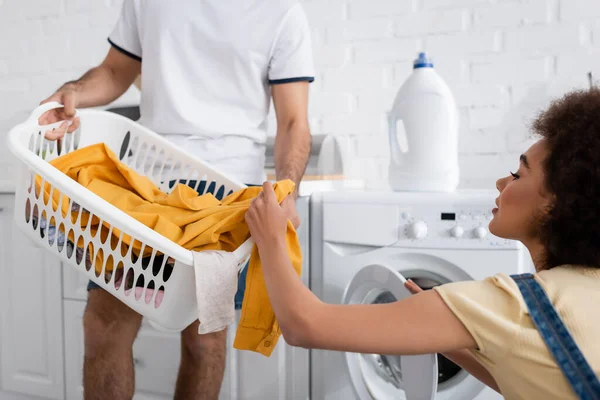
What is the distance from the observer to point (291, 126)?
137 centimetres

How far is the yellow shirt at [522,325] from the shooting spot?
68 cm

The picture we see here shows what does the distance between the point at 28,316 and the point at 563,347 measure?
1798 mm

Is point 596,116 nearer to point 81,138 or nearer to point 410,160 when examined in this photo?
point 410,160

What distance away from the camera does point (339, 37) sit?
2.11m

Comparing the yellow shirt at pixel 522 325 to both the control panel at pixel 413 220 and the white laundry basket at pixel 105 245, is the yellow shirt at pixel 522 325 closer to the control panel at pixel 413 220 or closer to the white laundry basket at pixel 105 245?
the white laundry basket at pixel 105 245

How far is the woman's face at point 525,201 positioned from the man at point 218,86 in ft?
1.77

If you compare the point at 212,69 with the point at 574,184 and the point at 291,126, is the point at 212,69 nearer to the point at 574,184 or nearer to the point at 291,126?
the point at 291,126

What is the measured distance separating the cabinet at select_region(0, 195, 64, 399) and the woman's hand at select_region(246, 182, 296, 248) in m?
1.27

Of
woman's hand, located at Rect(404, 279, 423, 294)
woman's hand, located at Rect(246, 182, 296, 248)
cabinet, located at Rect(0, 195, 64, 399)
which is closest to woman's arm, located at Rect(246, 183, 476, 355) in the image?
woman's hand, located at Rect(246, 182, 296, 248)

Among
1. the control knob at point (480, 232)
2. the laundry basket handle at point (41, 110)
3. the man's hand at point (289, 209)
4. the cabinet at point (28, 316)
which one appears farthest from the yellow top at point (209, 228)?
the cabinet at point (28, 316)

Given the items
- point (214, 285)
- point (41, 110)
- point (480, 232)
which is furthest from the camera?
point (480, 232)

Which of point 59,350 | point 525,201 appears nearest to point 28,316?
point 59,350

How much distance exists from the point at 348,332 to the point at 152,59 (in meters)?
0.90

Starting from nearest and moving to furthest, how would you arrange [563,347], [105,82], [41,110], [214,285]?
[563,347]
[214,285]
[41,110]
[105,82]
